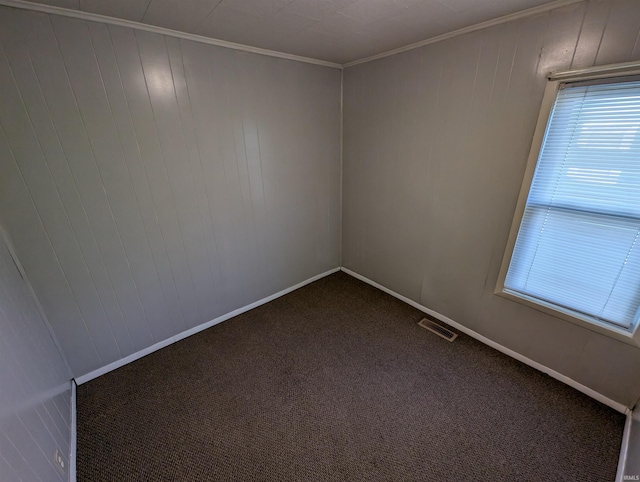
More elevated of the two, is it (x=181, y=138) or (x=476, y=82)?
(x=476, y=82)

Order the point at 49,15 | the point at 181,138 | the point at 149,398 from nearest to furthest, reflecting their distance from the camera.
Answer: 1. the point at 49,15
2. the point at 149,398
3. the point at 181,138

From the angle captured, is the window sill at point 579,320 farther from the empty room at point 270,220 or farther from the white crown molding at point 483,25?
the white crown molding at point 483,25

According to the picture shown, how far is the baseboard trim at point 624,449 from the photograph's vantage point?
1.27 m

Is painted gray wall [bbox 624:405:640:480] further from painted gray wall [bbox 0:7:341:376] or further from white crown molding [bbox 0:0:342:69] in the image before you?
white crown molding [bbox 0:0:342:69]

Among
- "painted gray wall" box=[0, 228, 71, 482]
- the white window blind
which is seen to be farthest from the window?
"painted gray wall" box=[0, 228, 71, 482]

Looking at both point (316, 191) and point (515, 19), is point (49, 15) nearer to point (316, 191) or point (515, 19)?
point (316, 191)

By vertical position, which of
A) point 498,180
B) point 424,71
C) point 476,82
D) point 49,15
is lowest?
point 498,180

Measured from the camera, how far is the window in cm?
133

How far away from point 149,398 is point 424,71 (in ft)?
9.74

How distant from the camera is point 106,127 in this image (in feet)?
5.18

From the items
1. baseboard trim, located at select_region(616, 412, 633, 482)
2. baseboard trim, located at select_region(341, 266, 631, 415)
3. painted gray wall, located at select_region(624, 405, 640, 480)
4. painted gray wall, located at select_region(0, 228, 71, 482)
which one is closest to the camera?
painted gray wall, located at select_region(0, 228, 71, 482)

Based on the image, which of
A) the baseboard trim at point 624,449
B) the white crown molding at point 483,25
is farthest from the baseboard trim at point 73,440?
the white crown molding at point 483,25

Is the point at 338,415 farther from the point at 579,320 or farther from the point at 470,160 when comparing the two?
the point at 470,160

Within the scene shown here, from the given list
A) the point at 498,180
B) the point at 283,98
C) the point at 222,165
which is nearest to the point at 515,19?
the point at 498,180
